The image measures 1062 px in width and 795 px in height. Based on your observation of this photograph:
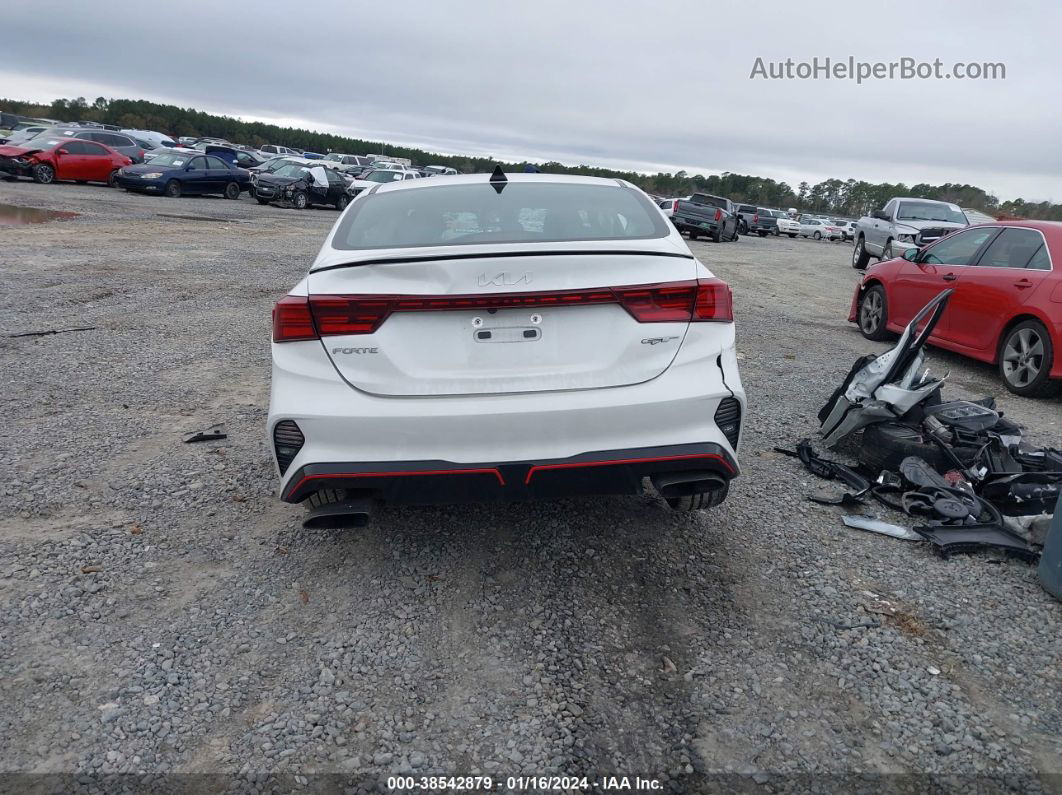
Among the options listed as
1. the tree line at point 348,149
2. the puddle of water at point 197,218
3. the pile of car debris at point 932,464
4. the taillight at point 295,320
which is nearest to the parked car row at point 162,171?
the puddle of water at point 197,218

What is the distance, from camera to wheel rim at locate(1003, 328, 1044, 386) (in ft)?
20.8

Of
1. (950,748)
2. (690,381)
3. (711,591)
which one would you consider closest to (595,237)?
(690,381)

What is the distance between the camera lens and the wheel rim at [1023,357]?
6.33 meters

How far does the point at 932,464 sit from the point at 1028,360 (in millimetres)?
2902

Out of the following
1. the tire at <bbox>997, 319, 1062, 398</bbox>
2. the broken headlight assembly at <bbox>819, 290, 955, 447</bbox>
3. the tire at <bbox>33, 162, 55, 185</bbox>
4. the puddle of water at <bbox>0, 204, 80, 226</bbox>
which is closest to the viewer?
the broken headlight assembly at <bbox>819, 290, 955, 447</bbox>

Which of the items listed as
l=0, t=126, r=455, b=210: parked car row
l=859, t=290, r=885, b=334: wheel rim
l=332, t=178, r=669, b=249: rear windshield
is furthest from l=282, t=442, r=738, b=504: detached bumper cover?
l=0, t=126, r=455, b=210: parked car row

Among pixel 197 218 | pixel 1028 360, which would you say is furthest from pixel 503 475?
pixel 197 218

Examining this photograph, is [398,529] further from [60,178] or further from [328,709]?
[60,178]

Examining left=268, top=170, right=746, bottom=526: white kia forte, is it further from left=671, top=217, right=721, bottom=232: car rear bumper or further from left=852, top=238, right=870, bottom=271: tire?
left=671, top=217, right=721, bottom=232: car rear bumper

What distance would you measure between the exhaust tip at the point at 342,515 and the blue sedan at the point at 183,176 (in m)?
24.9

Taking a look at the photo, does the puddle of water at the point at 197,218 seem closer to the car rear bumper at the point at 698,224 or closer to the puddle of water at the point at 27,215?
the puddle of water at the point at 27,215

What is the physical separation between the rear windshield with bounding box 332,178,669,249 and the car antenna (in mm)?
40

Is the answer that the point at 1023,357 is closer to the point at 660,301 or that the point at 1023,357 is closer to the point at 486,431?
the point at 660,301

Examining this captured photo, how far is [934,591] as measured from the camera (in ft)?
10.7
